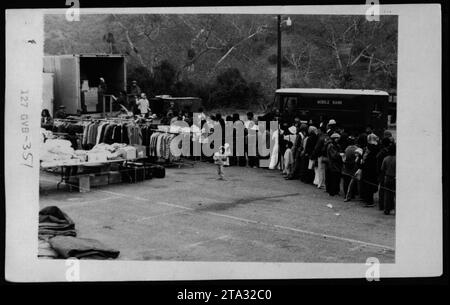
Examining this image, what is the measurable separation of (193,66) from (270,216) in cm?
668

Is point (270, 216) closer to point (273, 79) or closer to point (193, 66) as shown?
point (193, 66)

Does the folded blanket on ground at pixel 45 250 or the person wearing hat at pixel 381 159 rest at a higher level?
the person wearing hat at pixel 381 159

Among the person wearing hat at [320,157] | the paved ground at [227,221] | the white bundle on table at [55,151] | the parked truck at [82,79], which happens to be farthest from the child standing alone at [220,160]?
the parked truck at [82,79]

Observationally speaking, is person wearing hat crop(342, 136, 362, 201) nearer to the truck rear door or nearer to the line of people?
the line of people

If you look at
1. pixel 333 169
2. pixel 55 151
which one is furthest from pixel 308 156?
pixel 55 151

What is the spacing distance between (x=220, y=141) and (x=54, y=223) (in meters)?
4.52

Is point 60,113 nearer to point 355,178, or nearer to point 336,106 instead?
point 355,178

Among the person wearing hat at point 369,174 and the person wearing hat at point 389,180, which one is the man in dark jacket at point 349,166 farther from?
the person wearing hat at point 389,180

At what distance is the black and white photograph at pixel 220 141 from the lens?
7.89m

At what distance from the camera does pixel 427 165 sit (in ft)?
25.6

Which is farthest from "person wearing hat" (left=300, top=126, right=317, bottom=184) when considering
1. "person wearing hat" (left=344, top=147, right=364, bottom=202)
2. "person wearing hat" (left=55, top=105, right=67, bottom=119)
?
"person wearing hat" (left=55, top=105, right=67, bottom=119)

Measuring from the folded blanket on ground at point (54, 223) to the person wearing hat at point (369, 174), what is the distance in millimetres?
4985

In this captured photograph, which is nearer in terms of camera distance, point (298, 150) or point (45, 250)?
point (45, 250)

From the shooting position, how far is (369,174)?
11.3 meters
